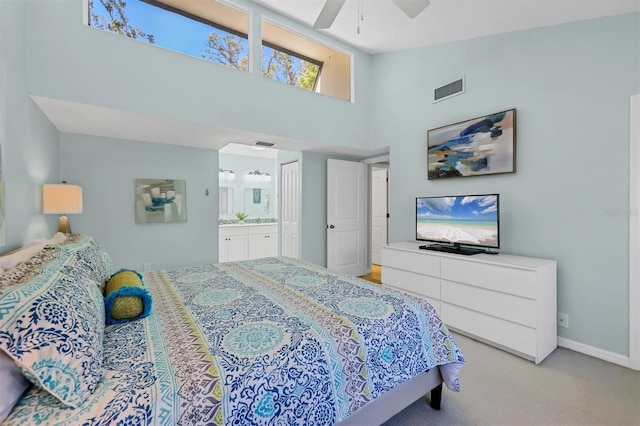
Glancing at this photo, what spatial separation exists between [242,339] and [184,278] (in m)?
1.25

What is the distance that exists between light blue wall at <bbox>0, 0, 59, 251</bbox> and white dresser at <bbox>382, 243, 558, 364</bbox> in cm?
348

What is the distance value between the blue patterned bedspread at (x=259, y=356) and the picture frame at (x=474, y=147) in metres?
2.05

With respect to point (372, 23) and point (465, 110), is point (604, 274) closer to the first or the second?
point (465, 110)

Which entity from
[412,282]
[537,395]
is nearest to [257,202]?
[412,282]

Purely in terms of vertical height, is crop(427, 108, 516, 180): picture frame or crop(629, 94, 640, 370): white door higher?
crop(427, 108, 516, 180): picture frame

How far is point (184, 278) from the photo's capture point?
7.39 ft

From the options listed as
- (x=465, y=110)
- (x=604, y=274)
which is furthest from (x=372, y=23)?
(x=604, y=274)

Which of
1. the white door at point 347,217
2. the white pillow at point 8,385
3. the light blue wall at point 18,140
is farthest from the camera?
the white door at point 347,217

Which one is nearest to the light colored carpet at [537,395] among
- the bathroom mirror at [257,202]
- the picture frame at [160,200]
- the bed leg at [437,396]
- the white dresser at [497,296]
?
the bed leg at [437,396]

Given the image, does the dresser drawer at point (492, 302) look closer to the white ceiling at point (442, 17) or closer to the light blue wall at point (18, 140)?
the white ceiling at point (442, 17)

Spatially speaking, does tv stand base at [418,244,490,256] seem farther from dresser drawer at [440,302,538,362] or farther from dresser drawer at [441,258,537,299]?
dresser drawer at [440,302,538,362]

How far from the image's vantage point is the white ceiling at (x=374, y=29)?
2441mm

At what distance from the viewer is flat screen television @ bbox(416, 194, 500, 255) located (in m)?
2.75

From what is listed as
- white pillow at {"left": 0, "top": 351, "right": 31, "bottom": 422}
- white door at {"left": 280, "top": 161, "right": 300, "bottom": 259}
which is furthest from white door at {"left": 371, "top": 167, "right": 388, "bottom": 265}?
white pillow at {"left": 0, "top": 351, "right": 31, "bottom": 422}
